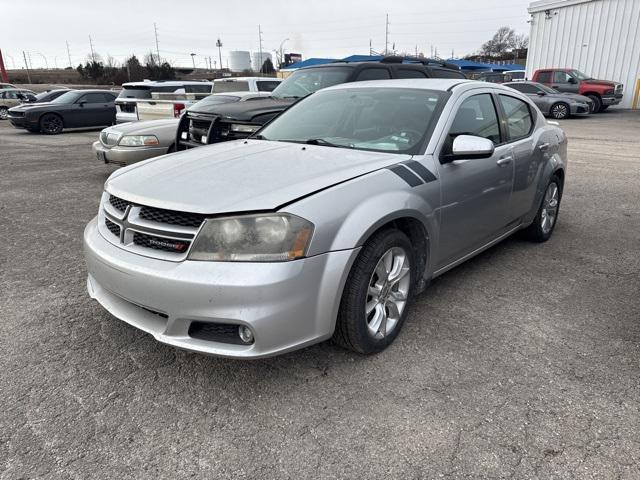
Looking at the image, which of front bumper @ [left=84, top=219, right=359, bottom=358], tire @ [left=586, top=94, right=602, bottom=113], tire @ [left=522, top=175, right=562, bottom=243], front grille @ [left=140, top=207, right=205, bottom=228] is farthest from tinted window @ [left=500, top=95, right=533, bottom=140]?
tire @ [left=586, top=94, right=602, bottom=113]

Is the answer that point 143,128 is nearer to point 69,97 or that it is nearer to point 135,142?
point 135,142

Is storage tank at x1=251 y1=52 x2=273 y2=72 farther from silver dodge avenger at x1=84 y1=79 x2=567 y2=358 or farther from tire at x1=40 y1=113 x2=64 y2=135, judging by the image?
silver dodge avenger at x1=84 y1=79 x2=567 y2=358

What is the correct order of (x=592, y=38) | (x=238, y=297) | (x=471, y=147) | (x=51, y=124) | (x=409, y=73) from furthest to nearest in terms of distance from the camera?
(x=592, y=38)
(x=51, y=124)
(x=409, y=73)
(x=471, y=147)
(x=238, y=297)

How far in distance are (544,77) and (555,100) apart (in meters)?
2.62

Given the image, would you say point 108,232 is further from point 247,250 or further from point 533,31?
point 533,31

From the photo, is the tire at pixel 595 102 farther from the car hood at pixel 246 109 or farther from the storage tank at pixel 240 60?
the storage tank at pixel 240 60

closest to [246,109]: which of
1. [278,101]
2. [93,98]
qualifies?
[278,101]

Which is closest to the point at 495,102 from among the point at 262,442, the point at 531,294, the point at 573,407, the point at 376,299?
the point at 531,294

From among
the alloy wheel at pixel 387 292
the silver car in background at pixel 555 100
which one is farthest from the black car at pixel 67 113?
the alloy wheel at pixel 387 292

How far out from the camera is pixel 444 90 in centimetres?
356

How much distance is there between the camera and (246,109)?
663 cm

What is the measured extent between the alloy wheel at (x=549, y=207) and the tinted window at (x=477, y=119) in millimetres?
1195

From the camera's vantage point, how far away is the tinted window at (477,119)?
3479mm

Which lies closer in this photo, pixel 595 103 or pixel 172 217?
pixel 172 217
